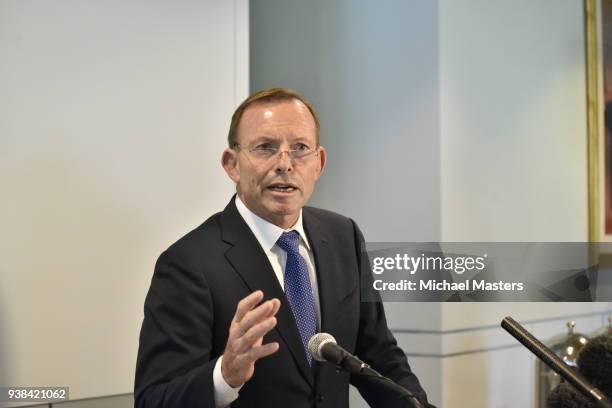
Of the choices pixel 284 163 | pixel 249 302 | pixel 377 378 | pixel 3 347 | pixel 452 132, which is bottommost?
pixel 3 347

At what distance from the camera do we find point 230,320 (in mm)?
1490

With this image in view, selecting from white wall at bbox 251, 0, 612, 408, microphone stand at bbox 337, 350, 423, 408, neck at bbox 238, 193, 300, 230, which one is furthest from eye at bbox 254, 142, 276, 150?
white wall at bbox 251, 0, 612, 408

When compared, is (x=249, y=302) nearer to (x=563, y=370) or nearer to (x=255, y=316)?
(x=255, y=316)

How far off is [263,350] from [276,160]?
1.65 ft

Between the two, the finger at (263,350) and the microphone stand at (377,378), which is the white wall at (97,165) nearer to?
the finger at (263,350)

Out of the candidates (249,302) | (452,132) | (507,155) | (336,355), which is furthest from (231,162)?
(507,155)

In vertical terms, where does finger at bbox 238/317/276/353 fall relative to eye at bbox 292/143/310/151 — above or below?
below

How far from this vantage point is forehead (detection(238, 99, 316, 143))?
158 centimetres

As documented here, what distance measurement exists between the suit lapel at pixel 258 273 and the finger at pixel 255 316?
32 centimetres

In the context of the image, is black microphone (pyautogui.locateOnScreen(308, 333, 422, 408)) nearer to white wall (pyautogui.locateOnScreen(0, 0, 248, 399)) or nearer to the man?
the man

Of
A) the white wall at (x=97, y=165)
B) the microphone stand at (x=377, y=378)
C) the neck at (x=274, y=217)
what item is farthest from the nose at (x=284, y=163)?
the white wall at (x=97, y=165)

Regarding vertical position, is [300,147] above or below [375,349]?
above

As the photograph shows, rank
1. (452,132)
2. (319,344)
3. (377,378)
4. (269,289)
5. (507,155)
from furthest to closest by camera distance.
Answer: (507,155), (452,132), (269,289), (319,344), (377,378)

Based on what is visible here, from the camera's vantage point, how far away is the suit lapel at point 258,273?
151 centimetres
